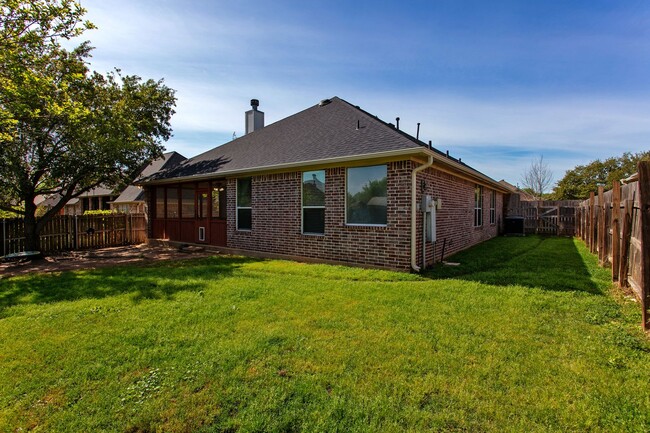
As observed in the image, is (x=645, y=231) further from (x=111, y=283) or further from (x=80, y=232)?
(x=80, y=232)

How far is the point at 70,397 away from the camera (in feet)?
8.70

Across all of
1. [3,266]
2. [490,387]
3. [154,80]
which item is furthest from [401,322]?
[154,80]

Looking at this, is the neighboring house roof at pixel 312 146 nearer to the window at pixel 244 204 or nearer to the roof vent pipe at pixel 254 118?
the window at pixel 244 204

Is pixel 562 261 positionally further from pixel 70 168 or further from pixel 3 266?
pixel 3 266

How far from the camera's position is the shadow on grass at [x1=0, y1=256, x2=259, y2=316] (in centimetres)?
559

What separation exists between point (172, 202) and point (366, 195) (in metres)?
9.32

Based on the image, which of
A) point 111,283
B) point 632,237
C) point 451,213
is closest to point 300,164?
point 451,213

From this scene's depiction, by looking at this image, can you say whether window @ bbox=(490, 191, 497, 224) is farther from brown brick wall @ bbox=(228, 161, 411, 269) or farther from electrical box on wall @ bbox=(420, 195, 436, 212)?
brown brick wall @ bbox=(228, 161, 411, 269)

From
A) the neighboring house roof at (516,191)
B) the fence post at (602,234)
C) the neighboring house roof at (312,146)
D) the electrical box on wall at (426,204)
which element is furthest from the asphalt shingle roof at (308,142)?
the neighboring house roof at (516,191)

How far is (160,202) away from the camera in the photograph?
13.9 m

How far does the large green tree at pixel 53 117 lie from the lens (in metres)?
8.50

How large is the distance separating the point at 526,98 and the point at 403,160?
31.2ft

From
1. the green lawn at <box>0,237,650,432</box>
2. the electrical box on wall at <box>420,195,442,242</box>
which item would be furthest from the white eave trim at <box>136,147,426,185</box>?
the green lawn at <box>0,237,650,432</box>

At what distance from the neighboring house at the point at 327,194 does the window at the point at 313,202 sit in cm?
3
